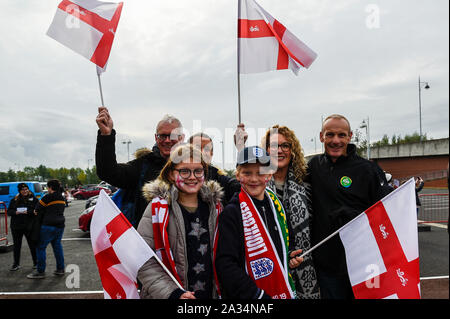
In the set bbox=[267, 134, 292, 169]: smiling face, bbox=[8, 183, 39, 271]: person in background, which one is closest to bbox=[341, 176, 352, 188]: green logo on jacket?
bbox=[267, 134, 292, 169]: smiling face

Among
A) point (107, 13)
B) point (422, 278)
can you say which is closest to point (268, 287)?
point (107, 13)

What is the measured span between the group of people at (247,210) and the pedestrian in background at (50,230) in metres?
3.96

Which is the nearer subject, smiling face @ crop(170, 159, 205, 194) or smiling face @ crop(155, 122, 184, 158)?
smiling face @ crop(170, 159, 205, 194)

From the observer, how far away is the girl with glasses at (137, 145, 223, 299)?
164 cm

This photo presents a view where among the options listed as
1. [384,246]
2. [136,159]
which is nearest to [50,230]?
[136,159]

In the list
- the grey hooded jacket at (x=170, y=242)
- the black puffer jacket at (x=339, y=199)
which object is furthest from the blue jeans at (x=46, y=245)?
the black puffer jacket at (x=339, y=199)

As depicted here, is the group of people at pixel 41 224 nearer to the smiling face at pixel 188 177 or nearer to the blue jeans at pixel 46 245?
the blue jeans at pixel 46 245

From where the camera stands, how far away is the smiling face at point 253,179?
1.81 metres

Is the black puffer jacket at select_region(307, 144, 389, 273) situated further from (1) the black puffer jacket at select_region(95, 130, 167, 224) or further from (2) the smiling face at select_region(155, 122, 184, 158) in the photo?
(1) the black puffer jacket at select_region(95, 130, 167, 224)

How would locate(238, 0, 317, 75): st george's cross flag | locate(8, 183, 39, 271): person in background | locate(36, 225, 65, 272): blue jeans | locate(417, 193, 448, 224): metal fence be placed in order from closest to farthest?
locate(238, 0, 317, 75): st george's cross flag < locate(36, 225, 65, 272): blue jeans < locate(8, 183, 39, 271): person in background < locate(417, 193, 448, 224): metal fence

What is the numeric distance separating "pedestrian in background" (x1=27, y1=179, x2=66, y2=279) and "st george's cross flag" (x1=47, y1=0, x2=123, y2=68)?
4024mm

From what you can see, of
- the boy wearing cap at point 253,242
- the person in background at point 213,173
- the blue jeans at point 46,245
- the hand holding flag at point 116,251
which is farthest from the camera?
the blue jeans at point 46,245

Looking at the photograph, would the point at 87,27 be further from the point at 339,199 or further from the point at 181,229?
the point at 339,199
